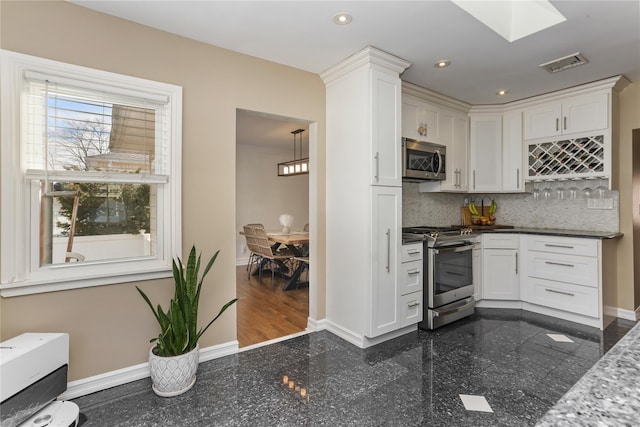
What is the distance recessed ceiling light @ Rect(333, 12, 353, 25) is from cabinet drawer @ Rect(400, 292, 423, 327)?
2.27 m

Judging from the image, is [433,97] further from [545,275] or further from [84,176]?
[84,176]

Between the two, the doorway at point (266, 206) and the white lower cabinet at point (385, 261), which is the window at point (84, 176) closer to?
the doorway at point (266, 206)

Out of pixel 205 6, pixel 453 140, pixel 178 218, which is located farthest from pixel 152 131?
pixel 453 140

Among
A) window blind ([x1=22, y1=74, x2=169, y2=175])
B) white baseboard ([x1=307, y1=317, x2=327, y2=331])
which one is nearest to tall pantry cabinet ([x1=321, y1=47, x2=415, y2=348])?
white baseboard ([x1=307, y1=317, x2=327, y2=331])

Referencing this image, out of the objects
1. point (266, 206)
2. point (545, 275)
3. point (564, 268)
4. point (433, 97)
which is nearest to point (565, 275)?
point (564, 268)

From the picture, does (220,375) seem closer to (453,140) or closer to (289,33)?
(289,33)

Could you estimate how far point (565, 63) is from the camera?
9.06 ft

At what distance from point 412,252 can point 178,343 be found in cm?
207

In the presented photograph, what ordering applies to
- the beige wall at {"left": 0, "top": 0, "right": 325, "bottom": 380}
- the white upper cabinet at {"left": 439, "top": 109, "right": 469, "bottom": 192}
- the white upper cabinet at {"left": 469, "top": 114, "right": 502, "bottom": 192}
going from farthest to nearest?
the white upper cabinet at {"left": 469, "top": 114, "right": 502, "bottom": 192} → the white upper cabinet at {"left": 439, "top": 109, "right": 469, "bottom": 192} → the beige wall at {"left": 0, "top": 0, "right": 325, "bottom": 380}

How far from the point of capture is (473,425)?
1681 mm

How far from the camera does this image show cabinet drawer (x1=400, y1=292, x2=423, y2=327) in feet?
9.40

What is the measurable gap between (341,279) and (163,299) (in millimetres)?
1468

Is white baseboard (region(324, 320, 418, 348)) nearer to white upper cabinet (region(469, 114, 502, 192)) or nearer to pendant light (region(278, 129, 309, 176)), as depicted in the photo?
white upper cabinet (region(469, 114, 502, 192))

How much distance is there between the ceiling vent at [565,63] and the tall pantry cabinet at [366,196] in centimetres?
129
